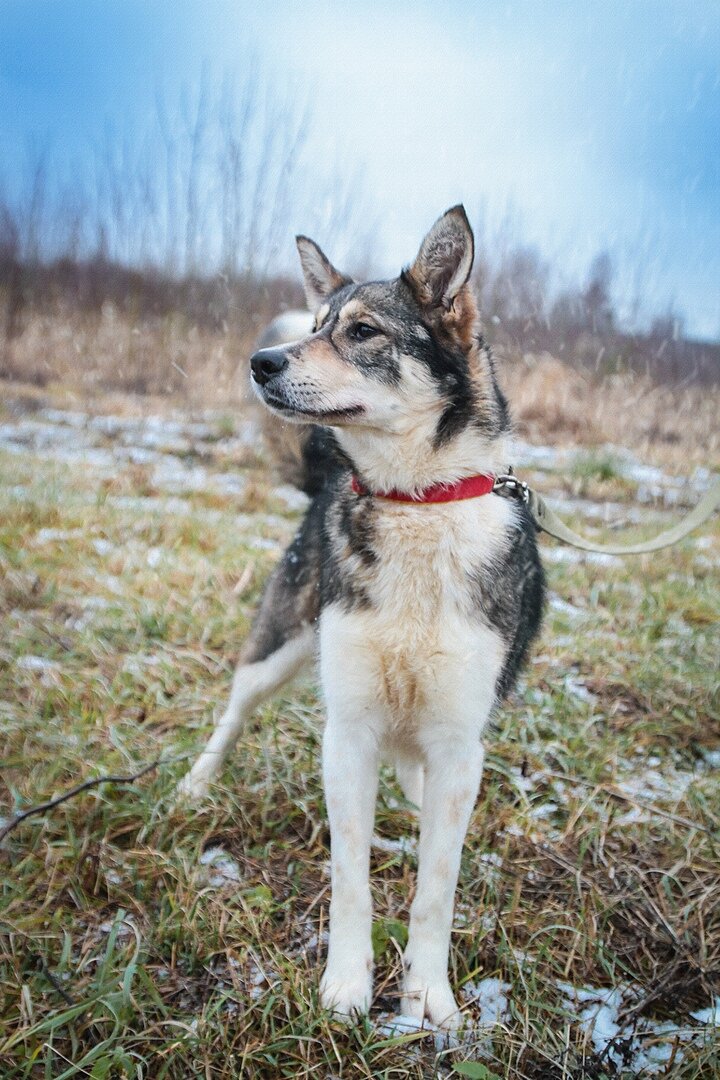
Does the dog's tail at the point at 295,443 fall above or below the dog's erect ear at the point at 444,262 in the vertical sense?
below

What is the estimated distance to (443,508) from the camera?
2074 mm

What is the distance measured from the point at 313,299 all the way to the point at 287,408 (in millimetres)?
665

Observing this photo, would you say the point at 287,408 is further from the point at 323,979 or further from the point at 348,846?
the point at 323,979

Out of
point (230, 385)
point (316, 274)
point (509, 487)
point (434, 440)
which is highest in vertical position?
point (316, 274)

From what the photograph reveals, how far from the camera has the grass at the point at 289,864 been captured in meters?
1.75

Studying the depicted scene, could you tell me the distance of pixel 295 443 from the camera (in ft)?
9.96

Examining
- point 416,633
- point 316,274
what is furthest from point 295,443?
point 416,633

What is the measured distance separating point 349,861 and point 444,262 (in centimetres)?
156

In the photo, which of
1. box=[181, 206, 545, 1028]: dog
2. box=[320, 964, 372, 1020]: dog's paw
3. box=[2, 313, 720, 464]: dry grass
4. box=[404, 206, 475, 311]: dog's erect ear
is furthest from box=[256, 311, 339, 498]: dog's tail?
box=[2, 313, 720, 464]: dry grass

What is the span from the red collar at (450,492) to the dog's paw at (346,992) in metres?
1.18

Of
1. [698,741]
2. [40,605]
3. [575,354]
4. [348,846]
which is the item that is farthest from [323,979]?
[575,354]

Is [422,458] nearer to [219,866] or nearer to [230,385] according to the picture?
[219,866]

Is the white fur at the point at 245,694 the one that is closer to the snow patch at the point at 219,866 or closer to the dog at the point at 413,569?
the snow patch at the point at 219,866

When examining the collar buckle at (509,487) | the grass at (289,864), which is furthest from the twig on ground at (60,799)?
the collar buckle at (509,487)
